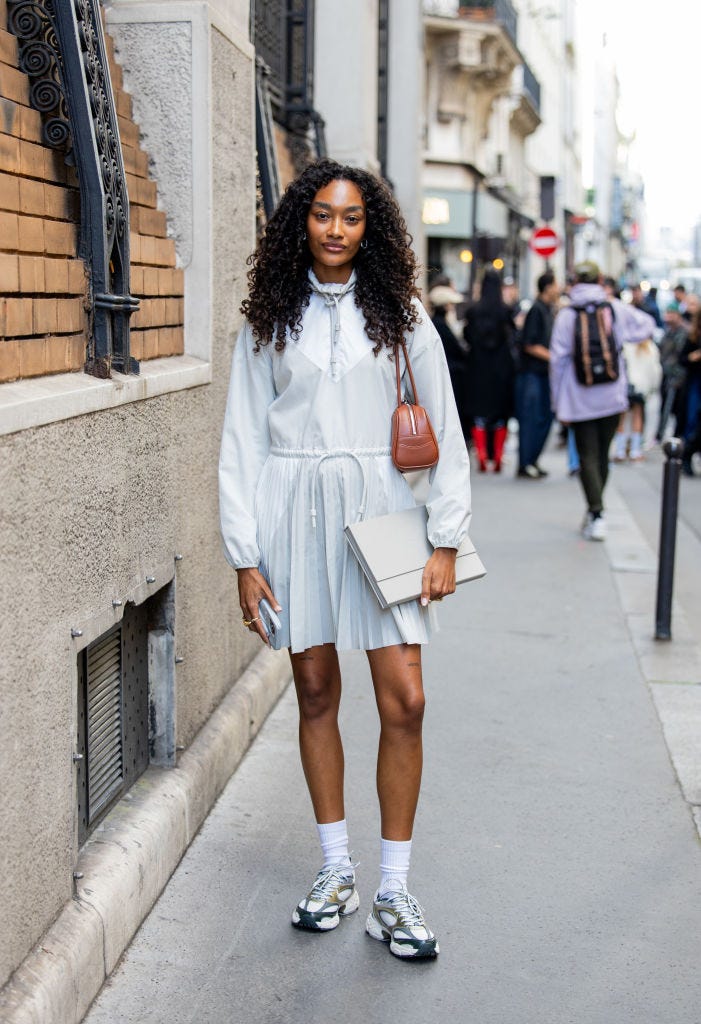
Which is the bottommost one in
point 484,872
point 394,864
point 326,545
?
point 484,872

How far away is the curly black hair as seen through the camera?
12.1 feet

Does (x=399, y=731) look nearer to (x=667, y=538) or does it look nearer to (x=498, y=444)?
(x=667, y=538)

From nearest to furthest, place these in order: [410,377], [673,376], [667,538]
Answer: [410,377], [667,538], [673,376]

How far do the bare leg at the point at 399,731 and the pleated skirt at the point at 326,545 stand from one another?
0.19ft

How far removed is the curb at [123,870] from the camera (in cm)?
301

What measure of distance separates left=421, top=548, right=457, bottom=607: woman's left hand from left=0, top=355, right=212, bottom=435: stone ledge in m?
0.88

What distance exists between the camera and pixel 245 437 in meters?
3.76

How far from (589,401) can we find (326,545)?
260 inches

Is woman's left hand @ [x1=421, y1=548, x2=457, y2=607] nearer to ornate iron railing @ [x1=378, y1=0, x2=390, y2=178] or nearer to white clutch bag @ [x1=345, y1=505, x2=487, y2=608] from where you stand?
white clutch bag @ [x1=345, y1=505, x2=487, y2=608]

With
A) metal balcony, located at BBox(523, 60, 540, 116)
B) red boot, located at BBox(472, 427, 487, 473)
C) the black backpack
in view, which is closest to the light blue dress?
the black backpack

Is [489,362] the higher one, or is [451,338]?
[451,338]

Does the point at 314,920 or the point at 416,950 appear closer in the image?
the point at 416,950

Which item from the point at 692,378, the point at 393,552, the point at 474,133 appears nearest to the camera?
the point at 393,552

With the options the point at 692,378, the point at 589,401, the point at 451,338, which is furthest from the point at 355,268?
the point at 692,378
